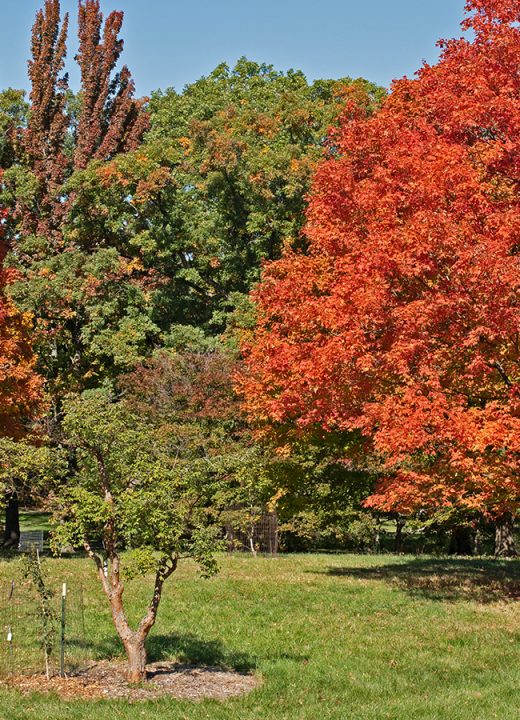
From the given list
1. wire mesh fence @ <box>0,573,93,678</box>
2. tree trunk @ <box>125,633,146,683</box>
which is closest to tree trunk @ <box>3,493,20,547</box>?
wire mesh fence @ <box>0,573,93,678</box>

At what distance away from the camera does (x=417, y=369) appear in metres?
15.5

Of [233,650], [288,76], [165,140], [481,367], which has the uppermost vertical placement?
[288,76]

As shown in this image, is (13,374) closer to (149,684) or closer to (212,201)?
(149,684)

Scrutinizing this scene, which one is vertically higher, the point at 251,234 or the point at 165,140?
the point at 165,140

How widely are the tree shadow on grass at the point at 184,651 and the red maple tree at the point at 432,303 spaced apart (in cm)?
443

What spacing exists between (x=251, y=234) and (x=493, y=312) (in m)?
21.0

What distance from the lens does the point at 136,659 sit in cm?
1048

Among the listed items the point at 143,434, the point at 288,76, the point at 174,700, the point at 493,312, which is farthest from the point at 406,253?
the point at 288,76

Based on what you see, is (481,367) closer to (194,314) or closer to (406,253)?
(406,253)

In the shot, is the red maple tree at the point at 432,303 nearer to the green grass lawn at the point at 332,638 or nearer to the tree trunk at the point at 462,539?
the green grass lawn at the point at 332,638

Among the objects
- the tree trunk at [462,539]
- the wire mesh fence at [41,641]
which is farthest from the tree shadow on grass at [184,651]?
the tree trunk at [462,539]

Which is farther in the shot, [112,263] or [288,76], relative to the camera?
[288,76]

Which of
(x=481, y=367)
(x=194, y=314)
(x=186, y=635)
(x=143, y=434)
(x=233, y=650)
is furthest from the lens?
(x=194, y=314)

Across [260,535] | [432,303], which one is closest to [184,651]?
[432,303]
